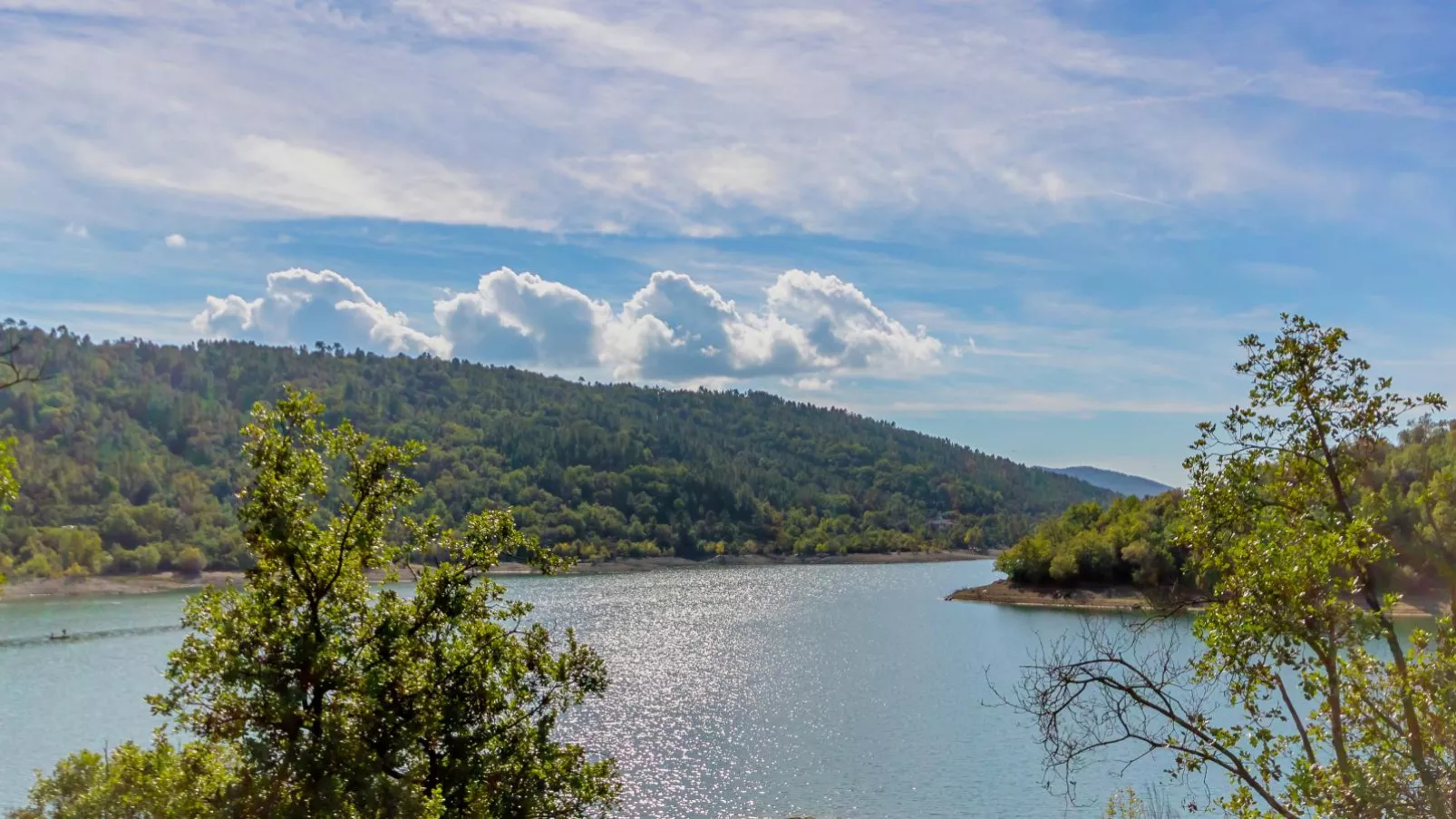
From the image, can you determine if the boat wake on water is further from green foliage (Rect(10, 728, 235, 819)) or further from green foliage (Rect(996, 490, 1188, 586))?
green foliage (Rect(996, 490, 1188, 586))

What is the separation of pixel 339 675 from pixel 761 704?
49174 mm

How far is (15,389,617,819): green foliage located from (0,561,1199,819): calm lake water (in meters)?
25.5

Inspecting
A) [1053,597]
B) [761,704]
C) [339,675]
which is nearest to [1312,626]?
[339,675]

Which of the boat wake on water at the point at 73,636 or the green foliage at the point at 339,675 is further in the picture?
the boat wake on water at the point at 73,636

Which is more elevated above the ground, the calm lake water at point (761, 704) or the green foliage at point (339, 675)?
the green foliage at point (339, 675)

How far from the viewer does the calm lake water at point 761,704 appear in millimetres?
41844

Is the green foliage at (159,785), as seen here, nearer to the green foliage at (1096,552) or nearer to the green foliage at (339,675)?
the green foliage at (339,675)

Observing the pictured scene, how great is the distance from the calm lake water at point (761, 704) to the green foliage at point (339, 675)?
25.5m

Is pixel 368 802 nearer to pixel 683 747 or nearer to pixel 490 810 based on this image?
pixel 490 810

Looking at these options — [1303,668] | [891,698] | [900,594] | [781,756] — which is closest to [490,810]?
[1303,668]

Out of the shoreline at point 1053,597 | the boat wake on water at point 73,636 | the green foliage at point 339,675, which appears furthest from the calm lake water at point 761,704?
the green foliage at point 339,675

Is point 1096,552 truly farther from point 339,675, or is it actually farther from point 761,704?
point 339,675

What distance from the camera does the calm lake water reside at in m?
41.8

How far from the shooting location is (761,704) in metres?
60.8
